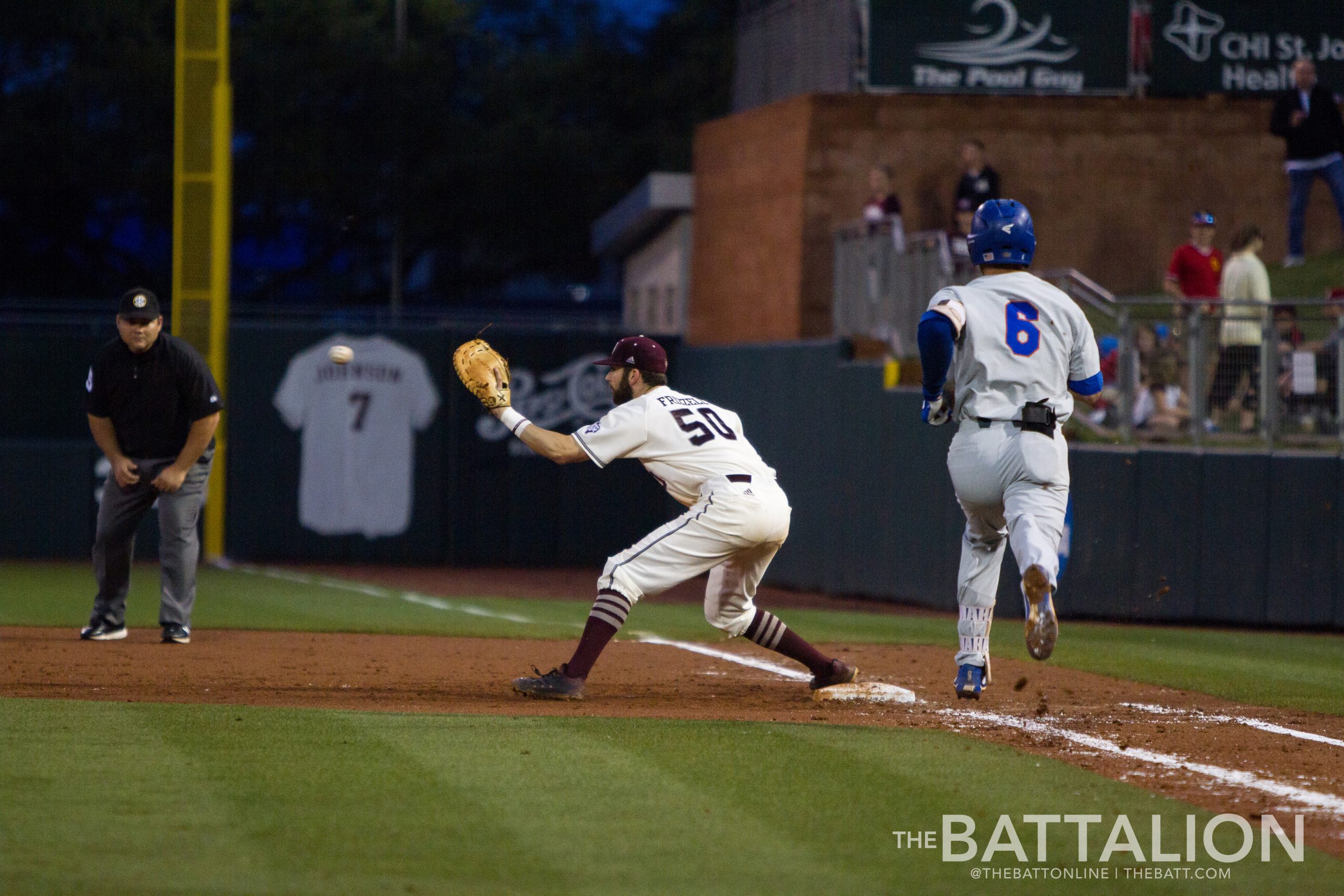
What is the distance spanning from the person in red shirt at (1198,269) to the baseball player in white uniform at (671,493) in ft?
25.8

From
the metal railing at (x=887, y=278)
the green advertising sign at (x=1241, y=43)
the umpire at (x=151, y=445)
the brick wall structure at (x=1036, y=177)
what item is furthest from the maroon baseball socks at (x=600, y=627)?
the green advertising sign at (x=1241, y=43)

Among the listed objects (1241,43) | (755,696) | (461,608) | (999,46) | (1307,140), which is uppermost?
(1241,43)

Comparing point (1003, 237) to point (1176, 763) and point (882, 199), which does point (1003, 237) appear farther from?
point (882, 199)

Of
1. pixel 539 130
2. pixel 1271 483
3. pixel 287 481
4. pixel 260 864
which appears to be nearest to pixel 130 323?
pixel 260 864

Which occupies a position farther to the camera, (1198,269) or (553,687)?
(1198,269)

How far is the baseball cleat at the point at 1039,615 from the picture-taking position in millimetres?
6566

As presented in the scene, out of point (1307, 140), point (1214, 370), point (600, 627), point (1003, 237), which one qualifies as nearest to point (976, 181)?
point (1307, 140)

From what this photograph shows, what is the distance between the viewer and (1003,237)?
7590mm

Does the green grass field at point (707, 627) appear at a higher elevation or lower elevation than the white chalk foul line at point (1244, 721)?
lower

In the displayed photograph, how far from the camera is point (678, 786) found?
5.43 metres

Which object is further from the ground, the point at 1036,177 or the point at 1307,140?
the point at 1307,140

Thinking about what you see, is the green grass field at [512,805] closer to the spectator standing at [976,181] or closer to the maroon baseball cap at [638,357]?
the maroon baseball cap at [638,357]

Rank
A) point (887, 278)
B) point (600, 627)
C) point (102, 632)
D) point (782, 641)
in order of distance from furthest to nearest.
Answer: point (887, 278) → point (102, 632) → point (782, 641) → point (600, 627)

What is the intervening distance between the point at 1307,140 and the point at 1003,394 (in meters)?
11.3
